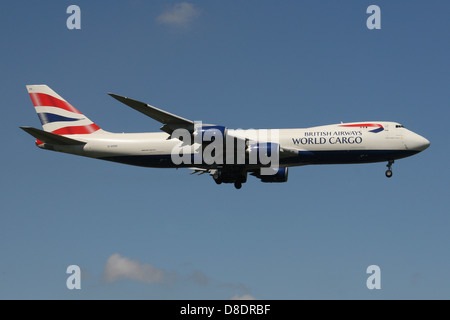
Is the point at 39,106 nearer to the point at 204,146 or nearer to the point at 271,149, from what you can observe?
the point at 204,146

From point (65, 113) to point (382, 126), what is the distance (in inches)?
1072

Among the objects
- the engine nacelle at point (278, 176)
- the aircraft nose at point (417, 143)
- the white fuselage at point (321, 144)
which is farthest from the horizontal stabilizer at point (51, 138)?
the aircraft nose at point (417, 143)

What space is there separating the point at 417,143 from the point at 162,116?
20529 mm

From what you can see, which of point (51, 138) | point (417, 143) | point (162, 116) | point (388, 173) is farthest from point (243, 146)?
point (51, 138)

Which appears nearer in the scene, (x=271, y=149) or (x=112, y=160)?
(x=271, y=149)

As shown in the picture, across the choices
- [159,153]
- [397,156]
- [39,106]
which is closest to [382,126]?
[397,156]

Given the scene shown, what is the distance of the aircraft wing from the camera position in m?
42.5

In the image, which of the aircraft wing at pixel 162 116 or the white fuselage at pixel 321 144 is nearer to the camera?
the aircraft wing at pixel 162 116

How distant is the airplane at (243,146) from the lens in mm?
50188

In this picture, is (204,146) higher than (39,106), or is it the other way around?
(39,106)

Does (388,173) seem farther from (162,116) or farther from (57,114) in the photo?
(57,114)

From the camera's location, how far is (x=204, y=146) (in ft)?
164

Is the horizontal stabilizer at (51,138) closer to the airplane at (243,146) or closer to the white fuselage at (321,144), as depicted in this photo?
the airplane at (243,146)

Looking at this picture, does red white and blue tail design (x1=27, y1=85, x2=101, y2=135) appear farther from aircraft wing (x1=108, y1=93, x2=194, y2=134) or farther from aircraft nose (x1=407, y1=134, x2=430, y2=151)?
aircraft nose (x1=407, y1=134, x2=430, y2=151)
